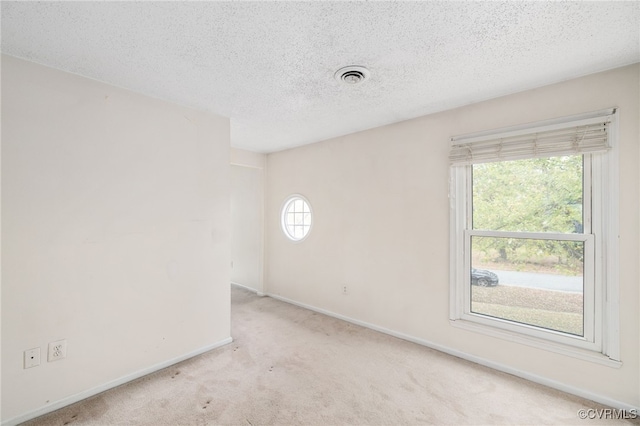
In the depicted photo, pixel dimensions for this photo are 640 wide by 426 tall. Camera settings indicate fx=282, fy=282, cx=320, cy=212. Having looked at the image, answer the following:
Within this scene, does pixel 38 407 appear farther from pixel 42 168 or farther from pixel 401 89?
pixel 401 89

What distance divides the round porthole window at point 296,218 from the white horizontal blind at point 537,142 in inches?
86.2

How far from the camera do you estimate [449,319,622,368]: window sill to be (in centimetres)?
199

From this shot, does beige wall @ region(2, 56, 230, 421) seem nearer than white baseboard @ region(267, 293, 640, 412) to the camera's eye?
Yes

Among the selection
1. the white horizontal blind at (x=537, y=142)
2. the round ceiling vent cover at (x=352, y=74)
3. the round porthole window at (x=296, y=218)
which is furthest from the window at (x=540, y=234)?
the round porthole window at (x=296, y=218)

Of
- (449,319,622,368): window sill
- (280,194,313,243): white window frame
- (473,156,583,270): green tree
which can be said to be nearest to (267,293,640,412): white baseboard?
(449,319,622,368): window sill

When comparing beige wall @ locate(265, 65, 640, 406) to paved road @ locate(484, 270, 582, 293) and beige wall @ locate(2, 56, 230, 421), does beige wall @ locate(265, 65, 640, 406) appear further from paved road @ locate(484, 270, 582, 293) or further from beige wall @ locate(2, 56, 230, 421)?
beige wall @ locate(2, 56, 230, 421)

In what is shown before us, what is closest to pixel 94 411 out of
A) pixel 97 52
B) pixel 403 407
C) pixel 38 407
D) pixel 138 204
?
pixel 38 407

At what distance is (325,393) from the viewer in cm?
213

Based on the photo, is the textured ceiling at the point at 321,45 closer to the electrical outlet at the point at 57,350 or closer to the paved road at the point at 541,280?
the paved road at the point at 541,280

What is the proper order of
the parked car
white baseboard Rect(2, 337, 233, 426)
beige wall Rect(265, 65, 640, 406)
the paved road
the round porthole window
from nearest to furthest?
white baseboard Rect(2, 337, 233, 426) < beige wall Rect(265, 65, 640, 406) < the paved road < the parked car < the round porthole window

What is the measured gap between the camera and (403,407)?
6.48ft

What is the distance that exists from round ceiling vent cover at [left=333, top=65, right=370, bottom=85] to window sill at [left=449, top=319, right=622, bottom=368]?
7.64 feet

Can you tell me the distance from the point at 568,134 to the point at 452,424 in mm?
2201

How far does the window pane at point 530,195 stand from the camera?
2168mm
